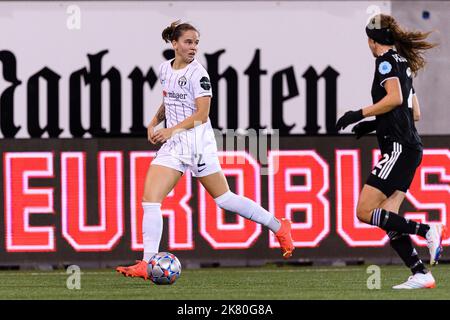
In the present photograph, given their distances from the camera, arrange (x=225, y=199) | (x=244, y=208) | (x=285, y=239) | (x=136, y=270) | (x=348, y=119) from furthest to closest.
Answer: (x=285, y=239), (x=244, y=208), (x=225, y=199), (x=136, y=270), (x=348, y=119)

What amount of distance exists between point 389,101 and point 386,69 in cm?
25

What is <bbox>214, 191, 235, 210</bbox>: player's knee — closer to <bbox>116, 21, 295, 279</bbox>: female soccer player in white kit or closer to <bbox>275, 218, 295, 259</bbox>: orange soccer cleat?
<bbox>116, 21, 295, 279</bbox>: female soccer player in white kit

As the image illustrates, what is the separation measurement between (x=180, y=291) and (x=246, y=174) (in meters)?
3.36

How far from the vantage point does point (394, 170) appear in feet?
32.6

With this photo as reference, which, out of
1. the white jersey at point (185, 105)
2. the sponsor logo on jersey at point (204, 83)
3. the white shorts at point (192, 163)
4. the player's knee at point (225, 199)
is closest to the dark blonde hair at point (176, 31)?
the white jersey at point (185, 105)

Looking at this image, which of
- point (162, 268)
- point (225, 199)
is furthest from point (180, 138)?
point (162, 268)

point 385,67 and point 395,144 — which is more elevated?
point 385,67

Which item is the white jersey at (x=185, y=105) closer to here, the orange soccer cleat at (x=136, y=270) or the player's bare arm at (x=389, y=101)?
the orange soccer cleat at (x=136, y=270)

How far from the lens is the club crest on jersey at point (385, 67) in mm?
9875

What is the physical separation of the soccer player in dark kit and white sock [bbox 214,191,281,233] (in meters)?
1.39

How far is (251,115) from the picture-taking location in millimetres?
15438

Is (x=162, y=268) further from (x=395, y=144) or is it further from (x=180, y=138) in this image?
(x=395, y=144)

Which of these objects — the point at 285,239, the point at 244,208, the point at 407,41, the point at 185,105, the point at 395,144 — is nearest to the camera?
the point at 395,144

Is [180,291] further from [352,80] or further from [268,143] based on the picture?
[352,80]
